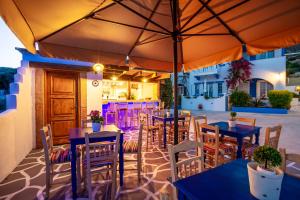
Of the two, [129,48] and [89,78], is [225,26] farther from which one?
[89,78]

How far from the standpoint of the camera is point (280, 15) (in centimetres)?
227

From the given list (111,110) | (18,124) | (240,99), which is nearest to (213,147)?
(18,124)

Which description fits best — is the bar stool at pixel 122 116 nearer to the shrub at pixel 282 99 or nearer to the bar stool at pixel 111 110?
the bar stool at pixel 111 110

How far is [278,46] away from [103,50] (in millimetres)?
2944

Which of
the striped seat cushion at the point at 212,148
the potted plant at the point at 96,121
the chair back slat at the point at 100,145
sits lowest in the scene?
the striped seat cushion at the point at 212,148

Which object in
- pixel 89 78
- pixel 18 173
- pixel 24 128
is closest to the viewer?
pixel 18 173

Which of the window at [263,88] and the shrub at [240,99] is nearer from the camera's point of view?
the shrub at [240,99]

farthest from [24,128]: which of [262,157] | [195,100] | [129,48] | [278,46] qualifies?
Answer: [195,100]

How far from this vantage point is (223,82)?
1777cm

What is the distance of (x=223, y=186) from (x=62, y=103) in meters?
5.56

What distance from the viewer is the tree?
49.2 feet

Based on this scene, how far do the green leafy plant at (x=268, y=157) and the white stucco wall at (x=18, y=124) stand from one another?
4030mm

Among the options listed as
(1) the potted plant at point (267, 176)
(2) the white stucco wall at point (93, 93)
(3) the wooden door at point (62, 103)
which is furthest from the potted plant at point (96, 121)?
(2) the white stucco wall at point (93, 93)

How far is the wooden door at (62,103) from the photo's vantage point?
534 centimetres
